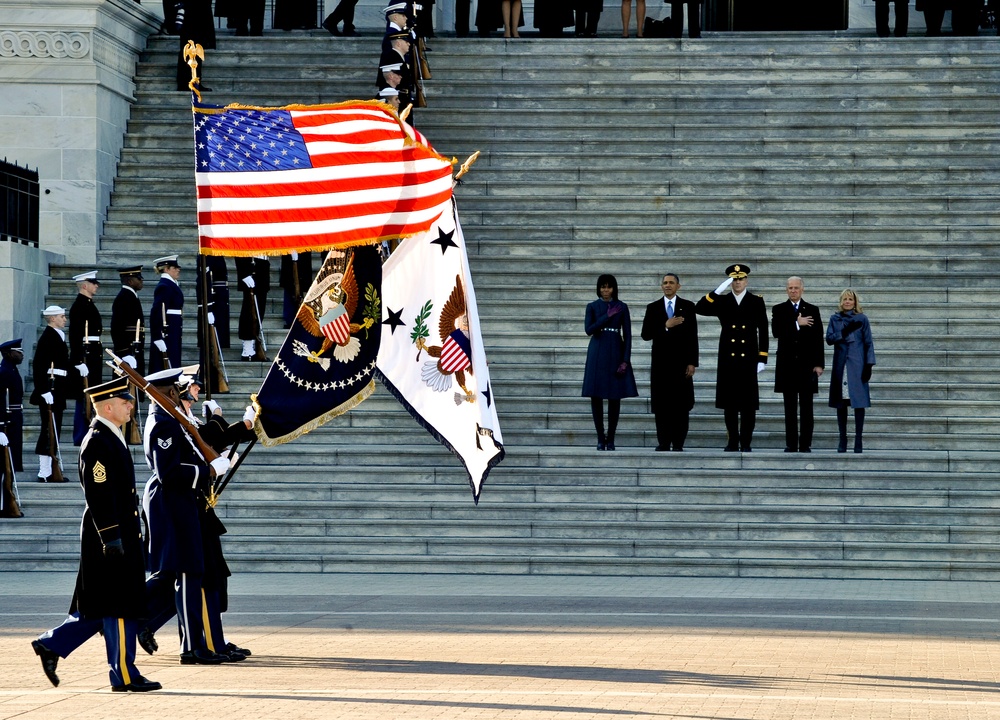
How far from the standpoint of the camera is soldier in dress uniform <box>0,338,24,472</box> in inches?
615

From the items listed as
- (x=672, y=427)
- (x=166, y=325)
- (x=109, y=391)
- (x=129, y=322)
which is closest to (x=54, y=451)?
(x=129, y=322)

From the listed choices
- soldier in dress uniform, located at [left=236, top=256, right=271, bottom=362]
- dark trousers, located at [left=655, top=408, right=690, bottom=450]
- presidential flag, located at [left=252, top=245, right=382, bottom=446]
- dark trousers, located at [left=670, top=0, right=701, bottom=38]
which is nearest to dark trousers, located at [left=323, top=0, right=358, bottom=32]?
dark trousers, located at [left=670, top=0, right=701, bottom=38]

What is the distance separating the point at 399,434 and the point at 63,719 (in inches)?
367

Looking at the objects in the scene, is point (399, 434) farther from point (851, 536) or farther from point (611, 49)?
point (611, 49)

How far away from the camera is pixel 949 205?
67.8 ft

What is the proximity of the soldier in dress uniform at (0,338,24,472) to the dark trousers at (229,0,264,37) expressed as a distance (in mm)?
10104

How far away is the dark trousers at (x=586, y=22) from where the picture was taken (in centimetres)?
2509

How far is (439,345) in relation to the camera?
10.6 metres

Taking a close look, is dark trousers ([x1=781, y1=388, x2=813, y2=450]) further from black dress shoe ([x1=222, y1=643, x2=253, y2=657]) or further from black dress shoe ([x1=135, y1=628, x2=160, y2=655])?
black dress shoe ([x1=135, y1=628, x2=160, y2=655])

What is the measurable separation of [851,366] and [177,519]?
8.37 m

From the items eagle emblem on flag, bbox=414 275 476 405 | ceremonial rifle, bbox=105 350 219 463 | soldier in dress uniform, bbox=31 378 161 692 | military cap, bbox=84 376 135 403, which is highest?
eagle emblem on flag, bbox=414 275 476 405

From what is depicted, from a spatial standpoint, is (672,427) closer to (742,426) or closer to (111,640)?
(742,426)

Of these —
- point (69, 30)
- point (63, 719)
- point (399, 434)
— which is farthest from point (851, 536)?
point (69, 30)

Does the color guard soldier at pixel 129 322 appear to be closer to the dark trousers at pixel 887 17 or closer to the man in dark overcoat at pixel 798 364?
the man in dark overcoat at pixel 798 364
